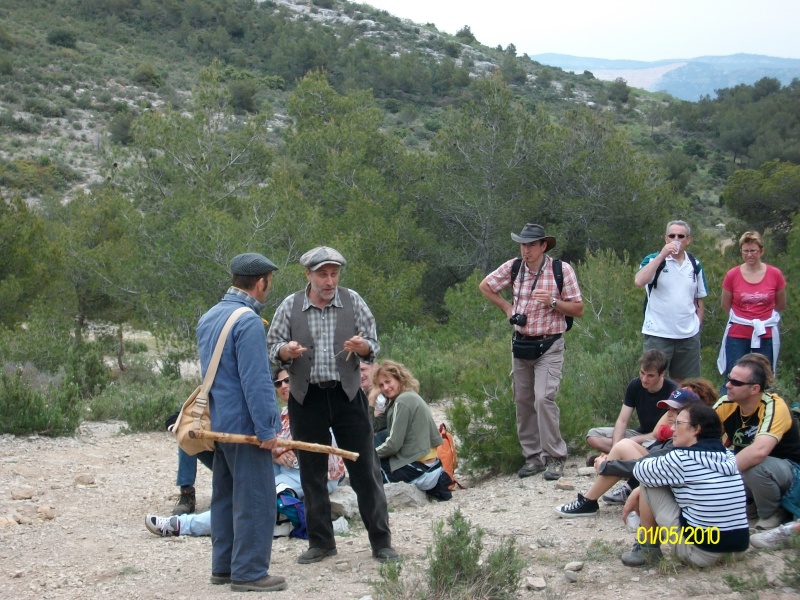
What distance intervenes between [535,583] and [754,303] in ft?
11.0

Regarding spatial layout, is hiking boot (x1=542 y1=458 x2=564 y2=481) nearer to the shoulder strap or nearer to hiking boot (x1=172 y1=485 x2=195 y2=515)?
hiking boot (x1=172 y1=485 x2=195 y2=515)

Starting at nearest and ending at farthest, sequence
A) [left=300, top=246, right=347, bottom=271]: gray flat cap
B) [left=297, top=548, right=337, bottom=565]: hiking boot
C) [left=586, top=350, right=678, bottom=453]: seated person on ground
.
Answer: [left=300, top=246, right=347, bottom=271]: gray flat cap
[left=297, top=548, right=337, bottom=565]: hiking boot
[left=586, top=350, right=678, bottom=453]: seated person on ground

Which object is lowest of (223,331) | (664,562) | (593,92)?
(664,562)

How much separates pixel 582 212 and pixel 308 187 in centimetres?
692

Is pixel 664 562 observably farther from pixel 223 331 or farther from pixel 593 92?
pixel 593 92

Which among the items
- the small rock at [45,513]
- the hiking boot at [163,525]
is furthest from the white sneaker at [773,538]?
the small rock at [45,513]

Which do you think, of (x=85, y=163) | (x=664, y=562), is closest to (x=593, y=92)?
(x=85, y=163)

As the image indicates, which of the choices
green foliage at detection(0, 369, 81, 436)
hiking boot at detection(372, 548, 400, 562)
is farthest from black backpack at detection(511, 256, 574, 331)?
green foliage at detection(0, 369, 81, 436)

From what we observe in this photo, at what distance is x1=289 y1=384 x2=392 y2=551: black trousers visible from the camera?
467 centimetres

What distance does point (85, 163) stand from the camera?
38.1 meters

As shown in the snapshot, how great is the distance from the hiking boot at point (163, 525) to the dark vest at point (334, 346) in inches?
61.3

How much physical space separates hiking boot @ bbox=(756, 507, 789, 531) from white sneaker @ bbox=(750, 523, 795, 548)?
23 cm

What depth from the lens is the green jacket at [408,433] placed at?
6.32m

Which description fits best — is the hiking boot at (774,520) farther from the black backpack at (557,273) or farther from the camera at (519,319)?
the camera at (519,319)
